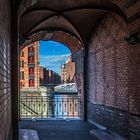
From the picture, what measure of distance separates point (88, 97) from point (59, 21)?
12.4ft

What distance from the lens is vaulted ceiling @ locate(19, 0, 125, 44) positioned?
11.2 meters

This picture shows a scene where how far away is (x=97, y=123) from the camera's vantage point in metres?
13.2

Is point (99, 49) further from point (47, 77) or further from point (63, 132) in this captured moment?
point (47, 77)

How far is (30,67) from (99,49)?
131ft

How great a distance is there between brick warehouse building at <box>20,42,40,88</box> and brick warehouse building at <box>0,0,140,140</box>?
119 feet

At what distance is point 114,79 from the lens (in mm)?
10828

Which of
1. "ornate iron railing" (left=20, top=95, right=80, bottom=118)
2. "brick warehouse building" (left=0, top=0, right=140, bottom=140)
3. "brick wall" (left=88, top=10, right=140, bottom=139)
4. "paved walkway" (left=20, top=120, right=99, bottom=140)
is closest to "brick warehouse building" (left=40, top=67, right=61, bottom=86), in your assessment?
"ornate iron railing" (left=20, top=95, right=80, bottom=118)

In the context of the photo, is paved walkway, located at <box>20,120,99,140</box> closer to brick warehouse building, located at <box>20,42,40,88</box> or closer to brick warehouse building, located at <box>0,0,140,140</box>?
brick warehouse building, located at <box>0,0,140,140</box>

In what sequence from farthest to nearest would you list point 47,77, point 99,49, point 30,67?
point 47,77 → point 30,67 → point 99,49

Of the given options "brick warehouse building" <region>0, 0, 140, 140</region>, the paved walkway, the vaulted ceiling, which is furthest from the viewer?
the vaulted ceiling

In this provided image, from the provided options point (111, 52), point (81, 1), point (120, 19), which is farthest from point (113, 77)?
point (81, 1)

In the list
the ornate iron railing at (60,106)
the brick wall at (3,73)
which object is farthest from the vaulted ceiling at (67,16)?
the brick wall at (3,73)

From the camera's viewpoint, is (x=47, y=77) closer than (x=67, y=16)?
No

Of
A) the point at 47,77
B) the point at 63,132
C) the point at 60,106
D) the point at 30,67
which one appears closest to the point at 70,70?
the point at 60,106
